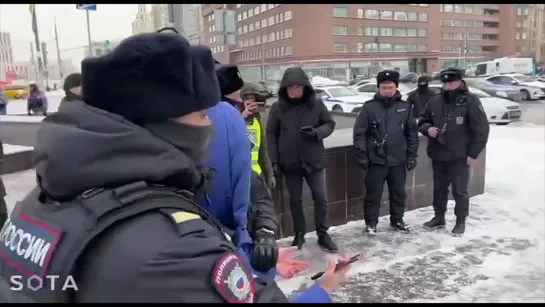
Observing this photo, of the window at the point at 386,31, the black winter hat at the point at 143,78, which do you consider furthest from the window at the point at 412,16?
the black winter hat at the point at 143,78

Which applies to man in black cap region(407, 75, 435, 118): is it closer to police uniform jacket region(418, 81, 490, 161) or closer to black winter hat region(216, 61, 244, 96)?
police uniform jacket region(418, 81, 490, 161)

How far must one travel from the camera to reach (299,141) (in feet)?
16.1

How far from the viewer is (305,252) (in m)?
4.98

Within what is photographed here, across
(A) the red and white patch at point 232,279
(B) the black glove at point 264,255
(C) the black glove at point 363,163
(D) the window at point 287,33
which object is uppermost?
(D) the window at point 287,33

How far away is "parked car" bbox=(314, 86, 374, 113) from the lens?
62.5 feet

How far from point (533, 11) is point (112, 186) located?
4500 inches

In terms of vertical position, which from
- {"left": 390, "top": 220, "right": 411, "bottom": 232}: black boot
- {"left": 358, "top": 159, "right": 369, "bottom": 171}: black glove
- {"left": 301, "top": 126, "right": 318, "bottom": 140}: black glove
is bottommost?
{"left": 390, "top": 220, "right": 411, "bottom": 232}: black boot

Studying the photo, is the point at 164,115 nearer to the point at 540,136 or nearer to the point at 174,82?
the point at 174,82

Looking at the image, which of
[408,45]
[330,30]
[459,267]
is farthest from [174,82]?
[408,45]

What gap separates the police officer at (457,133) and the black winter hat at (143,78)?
4.71 m

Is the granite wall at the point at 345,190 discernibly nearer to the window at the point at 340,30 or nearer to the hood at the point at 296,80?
the hood at the point at 296,80

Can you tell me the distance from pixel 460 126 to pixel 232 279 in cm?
489

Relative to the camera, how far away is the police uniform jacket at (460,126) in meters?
5.32

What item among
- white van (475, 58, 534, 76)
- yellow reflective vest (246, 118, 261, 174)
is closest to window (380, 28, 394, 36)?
white van (475, 58, 534, 76)
